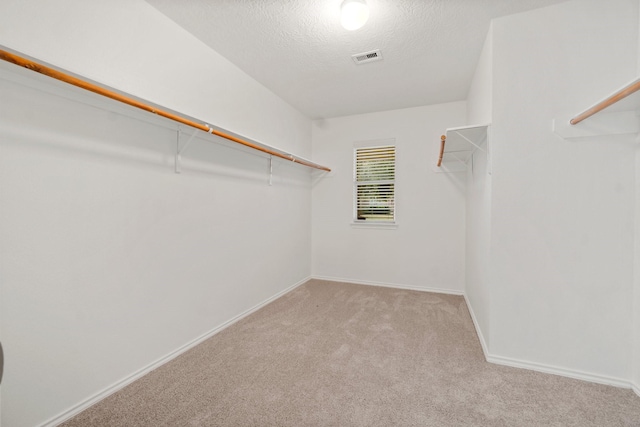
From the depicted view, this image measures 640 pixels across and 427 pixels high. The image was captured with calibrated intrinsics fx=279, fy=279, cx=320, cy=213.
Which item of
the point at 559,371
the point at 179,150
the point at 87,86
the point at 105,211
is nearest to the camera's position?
the point at 87,86

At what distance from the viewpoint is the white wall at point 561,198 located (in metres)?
1.80

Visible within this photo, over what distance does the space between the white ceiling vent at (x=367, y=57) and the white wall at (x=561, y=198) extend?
2.97 feet

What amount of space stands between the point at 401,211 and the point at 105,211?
339cm

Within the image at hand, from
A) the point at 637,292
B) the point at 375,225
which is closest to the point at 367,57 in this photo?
the point at 375,225

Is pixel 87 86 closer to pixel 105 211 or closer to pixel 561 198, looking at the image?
pixel 105 211

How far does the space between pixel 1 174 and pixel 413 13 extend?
2597 mm

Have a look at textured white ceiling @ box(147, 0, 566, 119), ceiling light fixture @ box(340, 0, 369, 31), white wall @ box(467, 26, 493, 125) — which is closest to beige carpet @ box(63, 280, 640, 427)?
white wall @ box(467, 26, 493, 125)

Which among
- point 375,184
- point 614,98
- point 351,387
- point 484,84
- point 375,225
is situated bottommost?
point 351,387

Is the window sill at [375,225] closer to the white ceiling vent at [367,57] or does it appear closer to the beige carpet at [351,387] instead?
the beige carpet at [351,387]

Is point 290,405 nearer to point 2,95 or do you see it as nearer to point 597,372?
point 597,372

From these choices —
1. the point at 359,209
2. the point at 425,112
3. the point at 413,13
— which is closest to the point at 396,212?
the point at 359,209

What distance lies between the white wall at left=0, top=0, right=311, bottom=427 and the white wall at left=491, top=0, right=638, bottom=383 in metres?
2.34

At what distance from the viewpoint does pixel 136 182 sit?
190 cm

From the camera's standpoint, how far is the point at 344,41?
7.67 feet
